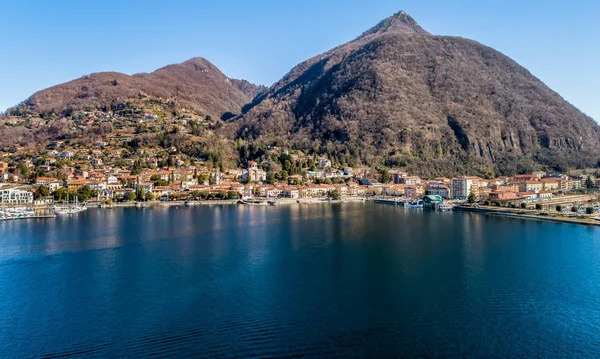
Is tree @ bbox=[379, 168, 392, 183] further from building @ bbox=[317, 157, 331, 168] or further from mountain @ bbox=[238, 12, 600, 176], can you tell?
building @ bbox=[317, 157, 331, 168]

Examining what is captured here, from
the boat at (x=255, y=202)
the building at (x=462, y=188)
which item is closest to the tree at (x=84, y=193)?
the boat at (x=255, y=202)

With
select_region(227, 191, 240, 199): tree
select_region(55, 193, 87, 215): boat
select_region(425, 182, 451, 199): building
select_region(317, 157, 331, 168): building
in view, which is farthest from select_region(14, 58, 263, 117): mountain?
select_region(425, 182, 451, 199): building

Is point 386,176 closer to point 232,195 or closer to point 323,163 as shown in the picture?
point 323,163

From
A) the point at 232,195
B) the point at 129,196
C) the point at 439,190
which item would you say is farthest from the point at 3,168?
the point at 439,190

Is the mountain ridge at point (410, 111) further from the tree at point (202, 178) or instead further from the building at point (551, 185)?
the building at point (551, 185)

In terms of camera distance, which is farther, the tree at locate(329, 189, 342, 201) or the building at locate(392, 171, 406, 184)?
the building at locate(392, 171, 406, 184)
